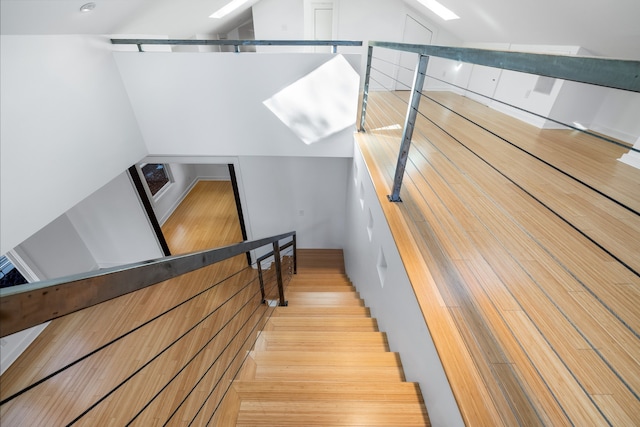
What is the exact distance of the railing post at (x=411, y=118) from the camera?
132cm

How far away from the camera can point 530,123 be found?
331cm

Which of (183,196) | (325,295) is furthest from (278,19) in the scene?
(325,295)

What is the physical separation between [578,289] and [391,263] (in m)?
0.75

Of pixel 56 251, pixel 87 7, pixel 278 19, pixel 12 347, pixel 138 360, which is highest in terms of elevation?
pixel 278 19

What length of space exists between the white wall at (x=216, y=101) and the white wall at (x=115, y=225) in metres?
0.95

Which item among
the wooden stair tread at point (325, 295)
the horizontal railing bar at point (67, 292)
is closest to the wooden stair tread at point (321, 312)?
the wooden stair tread at point (325, 295)

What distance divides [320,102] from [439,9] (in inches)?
94.9

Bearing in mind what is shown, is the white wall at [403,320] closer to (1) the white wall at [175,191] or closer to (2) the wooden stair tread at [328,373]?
(2) the wooden stair tread at [328,373]

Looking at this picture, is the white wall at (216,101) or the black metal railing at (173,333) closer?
the black metal railing at (173,333)

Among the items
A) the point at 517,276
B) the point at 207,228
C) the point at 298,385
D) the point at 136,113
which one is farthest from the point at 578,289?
the point at 207,228

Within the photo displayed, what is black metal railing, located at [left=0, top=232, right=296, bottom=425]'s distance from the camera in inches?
17.2

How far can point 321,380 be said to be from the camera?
1.29m

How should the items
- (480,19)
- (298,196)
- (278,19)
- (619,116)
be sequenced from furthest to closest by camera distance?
(278,19) < (298,196) < (480,19) < (619,116)

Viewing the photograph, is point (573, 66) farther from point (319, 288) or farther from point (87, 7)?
point (319, 288)
